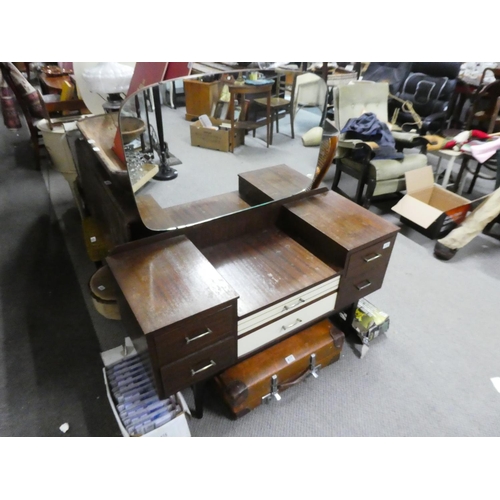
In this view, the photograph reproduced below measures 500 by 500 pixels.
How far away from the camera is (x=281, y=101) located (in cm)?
176

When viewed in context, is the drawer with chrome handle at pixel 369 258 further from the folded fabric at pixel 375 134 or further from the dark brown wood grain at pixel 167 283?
the folded fabric at pixel 375 134

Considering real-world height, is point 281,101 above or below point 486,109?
above

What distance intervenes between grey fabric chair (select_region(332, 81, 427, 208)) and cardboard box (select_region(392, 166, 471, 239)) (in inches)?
5.5

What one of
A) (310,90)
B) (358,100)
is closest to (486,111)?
(358,100)

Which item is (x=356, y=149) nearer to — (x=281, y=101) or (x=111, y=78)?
(x=281, y=101)

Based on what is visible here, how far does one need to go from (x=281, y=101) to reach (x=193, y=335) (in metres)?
1.27

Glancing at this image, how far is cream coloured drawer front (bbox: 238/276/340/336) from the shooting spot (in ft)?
3.85

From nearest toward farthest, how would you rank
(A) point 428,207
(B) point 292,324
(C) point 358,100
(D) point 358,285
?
1. (B) point 292,324
2. (D) point 358,285
3. (A) point 428,207
4. (C) point 358,100

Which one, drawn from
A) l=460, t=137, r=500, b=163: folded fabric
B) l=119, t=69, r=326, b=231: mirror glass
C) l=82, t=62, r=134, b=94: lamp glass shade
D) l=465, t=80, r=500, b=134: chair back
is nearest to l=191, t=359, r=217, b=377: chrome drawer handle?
l=119, t=69, r=326, b=231: mirror glass

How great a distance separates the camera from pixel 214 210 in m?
1.45

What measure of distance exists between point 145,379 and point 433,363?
1270mm

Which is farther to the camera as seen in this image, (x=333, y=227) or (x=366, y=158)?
(x=366, y=158)

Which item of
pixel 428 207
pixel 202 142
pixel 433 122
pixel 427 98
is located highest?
pixel 202 142

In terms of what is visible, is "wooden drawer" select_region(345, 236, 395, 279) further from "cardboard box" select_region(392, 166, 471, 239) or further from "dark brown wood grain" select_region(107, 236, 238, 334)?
"cardboard box" select_region(392, 166, 471, 239)
